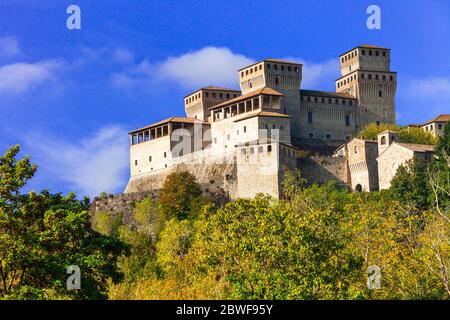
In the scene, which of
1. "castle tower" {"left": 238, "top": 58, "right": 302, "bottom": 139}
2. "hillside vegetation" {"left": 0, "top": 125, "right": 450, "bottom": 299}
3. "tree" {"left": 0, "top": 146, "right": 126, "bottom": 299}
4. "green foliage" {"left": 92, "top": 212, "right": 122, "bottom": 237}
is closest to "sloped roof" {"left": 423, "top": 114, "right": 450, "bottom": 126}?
"castle tower" {"left": 238, "top": 58, "right": 302, "bottom": 139}

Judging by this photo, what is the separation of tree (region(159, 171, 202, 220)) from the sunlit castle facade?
8.16ft

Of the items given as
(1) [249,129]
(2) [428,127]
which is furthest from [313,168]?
(2) [428,127]

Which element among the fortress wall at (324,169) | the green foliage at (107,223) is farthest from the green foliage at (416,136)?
the green foliage at (107,223)

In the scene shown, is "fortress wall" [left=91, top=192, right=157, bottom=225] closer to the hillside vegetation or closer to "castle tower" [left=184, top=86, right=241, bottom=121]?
"castle tower" [left=184, top=86, right=241, bottom=121]

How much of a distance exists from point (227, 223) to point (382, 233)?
11928 millimetres

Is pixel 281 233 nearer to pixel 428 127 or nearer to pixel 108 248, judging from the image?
pixel 108 248

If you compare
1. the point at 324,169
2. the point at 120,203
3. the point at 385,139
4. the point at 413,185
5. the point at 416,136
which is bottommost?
the point at 413,185

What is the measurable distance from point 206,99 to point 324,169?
2214cm

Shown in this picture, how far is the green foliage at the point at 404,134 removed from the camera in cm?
8250

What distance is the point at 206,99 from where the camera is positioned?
94.9m

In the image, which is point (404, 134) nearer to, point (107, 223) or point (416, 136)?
point (416, 136)

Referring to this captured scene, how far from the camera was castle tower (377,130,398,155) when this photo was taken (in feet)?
249

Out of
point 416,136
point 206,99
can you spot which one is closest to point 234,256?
point 416,136

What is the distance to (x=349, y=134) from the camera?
3625 inches
